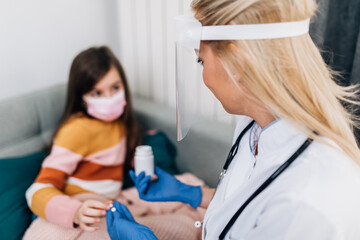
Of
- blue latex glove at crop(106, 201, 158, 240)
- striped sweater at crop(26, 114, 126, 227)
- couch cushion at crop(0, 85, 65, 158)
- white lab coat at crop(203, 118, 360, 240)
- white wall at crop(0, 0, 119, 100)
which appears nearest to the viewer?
white lab coat at crop(203, 118, 360, 240)

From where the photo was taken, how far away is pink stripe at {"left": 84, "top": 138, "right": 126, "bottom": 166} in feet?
4.78

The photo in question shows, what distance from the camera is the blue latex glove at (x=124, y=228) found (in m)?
0.98

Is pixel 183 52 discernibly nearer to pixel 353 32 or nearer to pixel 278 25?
pixel 278 25

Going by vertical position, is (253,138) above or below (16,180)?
above

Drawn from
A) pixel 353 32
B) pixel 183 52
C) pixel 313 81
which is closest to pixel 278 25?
pixel 313 81

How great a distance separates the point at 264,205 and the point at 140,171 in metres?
0.64

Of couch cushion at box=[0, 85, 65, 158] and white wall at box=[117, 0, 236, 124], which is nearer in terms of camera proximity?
couch cushion at box=[0, 85, 65, 158]

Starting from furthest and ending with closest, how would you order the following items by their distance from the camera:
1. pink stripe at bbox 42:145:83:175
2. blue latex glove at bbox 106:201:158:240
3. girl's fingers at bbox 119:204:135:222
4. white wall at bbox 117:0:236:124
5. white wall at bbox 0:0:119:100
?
white wall at bbox 117:0:236:124 → white wall at bbox 0:0:119:100 → pink stripe at bbox 42:145:83:175 → girl's fingers at bbox 119:204:135:222 → blue latex glove at bbox 106:201:158:240

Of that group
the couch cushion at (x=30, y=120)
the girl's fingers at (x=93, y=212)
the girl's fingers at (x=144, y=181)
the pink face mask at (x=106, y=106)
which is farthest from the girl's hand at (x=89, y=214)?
the couch cushion at (x=30, y=120)

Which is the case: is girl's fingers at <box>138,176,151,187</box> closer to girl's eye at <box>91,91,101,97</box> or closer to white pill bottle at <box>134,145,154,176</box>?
white pill bottle at <box>134,145,154,176</box>

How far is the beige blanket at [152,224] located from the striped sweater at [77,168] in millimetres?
37

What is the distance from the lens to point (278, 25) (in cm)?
69

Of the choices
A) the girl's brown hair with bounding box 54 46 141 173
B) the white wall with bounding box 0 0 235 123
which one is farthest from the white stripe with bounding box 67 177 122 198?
the white wall with bounding box 0 0 235 123

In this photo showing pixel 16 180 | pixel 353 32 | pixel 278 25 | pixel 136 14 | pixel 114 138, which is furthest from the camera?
pixel 136 14
